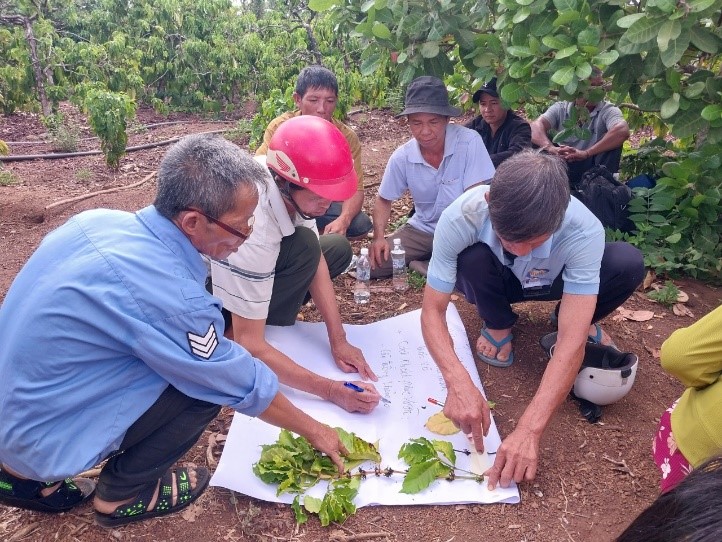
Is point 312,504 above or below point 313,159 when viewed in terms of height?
below

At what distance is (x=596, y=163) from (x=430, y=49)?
1.75 meters

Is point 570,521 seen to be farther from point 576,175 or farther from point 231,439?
point 576,175

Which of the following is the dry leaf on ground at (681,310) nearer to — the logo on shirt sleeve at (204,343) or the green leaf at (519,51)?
the green leaf at (519,51)

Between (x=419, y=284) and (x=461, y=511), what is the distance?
182cm

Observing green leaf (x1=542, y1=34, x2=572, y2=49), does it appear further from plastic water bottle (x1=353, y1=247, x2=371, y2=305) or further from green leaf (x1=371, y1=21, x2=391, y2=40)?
plastic water bottle (x1=353, y1=247, x2=371, y2=305)

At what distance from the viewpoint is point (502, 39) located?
340 centimetres

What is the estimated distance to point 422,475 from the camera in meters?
2.27

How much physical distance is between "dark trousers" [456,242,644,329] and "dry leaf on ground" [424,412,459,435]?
2.10 feet

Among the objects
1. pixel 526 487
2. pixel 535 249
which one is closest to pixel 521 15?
pixel 535 249

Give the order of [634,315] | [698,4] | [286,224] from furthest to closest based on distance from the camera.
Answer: [634,315] → [286,224] → [698,4]

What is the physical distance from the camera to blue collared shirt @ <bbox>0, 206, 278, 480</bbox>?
166cm

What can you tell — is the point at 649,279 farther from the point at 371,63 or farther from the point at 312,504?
the point at 312,504

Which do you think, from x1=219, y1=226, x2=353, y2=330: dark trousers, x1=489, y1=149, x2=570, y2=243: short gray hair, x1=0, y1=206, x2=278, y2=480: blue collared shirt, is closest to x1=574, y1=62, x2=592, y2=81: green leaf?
x1=489, y1=149, x2=570, y2=243: short gray hair

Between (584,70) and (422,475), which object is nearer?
(422,475)
